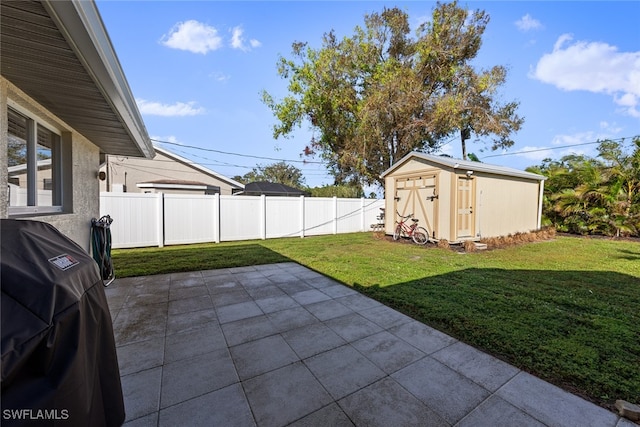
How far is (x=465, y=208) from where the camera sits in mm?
8180

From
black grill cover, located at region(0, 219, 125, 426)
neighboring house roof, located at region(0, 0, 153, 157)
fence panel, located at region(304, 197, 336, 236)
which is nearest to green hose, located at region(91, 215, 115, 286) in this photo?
neighboring house roof, located at region(0, 0, 153, 157)

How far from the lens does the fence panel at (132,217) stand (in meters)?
7.23

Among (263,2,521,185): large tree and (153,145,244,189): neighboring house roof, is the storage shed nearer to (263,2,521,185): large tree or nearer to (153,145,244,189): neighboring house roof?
(263,2,521,185): large tree

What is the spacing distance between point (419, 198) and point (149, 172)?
14.1 m

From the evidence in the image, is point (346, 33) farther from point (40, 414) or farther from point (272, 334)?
point (40, 414)

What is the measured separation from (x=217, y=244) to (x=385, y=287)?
6.13 m

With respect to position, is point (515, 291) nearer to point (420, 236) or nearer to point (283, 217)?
point (420, 236)

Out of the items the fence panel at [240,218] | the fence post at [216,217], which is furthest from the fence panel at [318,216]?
the fence post at [216,217]

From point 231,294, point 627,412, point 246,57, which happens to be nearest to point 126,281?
point 231,294

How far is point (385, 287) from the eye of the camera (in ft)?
13.7

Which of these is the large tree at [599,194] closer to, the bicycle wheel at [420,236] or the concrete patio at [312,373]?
the bicycle wheel at [420,236]

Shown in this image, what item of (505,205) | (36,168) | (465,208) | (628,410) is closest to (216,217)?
(36,168)

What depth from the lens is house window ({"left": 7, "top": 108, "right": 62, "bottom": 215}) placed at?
2.50 meters

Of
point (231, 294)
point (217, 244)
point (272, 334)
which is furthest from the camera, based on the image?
point (217, 244)
